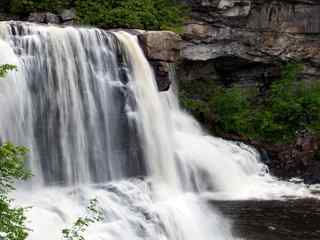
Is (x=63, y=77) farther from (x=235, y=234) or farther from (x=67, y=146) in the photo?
(x=235, y=234)

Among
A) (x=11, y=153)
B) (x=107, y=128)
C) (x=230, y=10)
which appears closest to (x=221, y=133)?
(x=230, y=10)

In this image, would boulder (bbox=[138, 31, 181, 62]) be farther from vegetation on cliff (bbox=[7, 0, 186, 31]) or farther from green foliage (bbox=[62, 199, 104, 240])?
green foliage (bbox=[62, 199, 104, 240])

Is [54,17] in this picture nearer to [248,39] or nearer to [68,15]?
[68,15]

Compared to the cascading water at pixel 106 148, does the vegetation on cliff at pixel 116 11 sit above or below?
above

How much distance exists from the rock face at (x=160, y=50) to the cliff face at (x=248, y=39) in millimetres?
3105

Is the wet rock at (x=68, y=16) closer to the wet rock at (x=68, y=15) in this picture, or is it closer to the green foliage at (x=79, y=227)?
the wet rock at (x=68, y=15)

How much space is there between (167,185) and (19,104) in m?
→ 4.61

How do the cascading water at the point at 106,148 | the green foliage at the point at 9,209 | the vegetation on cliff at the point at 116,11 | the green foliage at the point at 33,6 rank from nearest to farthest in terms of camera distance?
the green foliage at the point at 9,209, the cascading water at the point at 106,148, the green foliage at the point at 33,6, the vegetation on cliff at the point at 116,11

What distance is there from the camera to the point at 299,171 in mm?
18375

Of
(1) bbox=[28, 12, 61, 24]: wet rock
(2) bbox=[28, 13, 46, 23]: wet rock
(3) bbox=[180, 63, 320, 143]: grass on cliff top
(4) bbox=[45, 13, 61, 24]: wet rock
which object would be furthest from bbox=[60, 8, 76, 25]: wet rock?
(3) bbox=[180, 63, 320, 143]: grass on cliff top

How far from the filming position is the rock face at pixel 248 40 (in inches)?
830

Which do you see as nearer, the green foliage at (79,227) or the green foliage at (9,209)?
the green foliage at (9,209)

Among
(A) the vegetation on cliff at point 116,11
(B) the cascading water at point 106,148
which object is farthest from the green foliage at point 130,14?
(B) the cascading water at point 106,148

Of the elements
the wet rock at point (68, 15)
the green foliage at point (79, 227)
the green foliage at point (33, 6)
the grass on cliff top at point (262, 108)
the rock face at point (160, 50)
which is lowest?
the green foliage at point (79, 227)
